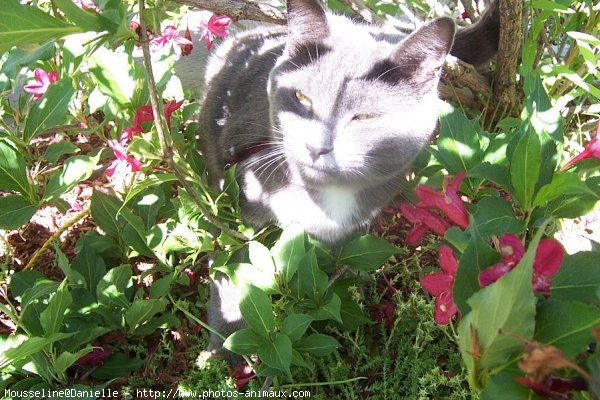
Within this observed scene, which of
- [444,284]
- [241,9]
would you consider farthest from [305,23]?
[444,284]

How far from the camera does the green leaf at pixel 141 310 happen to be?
1400mm

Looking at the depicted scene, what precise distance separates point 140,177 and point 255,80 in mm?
481

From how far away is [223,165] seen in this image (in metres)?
1.65

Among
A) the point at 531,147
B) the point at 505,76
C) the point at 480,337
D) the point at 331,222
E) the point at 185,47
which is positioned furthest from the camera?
the point at 505,76

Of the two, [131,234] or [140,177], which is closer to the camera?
[131,234]

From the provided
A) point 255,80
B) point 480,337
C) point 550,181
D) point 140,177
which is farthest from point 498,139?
point 140,177

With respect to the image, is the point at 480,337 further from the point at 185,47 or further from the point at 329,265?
the point at 185,47

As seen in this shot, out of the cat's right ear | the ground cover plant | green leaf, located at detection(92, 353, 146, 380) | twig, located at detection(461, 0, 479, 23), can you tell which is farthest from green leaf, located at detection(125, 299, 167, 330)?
twig, located at detection(461, 0, 479, 23)

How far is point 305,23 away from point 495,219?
70 cm

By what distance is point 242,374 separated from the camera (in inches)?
60.9

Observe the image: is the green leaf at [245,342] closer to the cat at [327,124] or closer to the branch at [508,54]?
the cat at [327,124]

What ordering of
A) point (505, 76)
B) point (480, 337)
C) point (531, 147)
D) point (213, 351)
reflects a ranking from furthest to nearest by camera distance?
point (505, 76)
point (213, 351)
point (531, 147)
point (480, 337)

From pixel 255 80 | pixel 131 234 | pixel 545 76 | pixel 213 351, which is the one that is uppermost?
pixel 255 80

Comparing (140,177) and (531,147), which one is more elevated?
(531,147)
